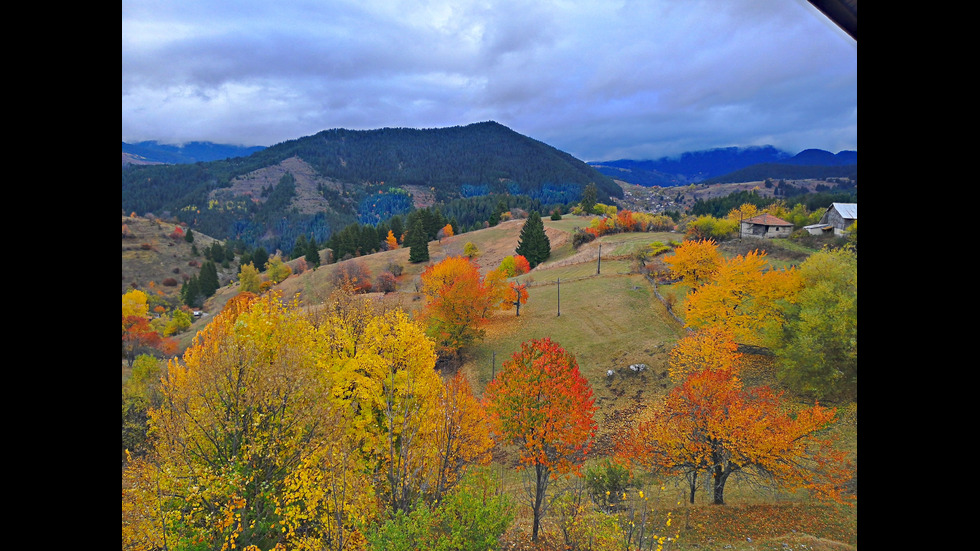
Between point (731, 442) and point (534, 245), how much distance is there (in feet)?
180

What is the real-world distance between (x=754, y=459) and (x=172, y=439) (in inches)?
752

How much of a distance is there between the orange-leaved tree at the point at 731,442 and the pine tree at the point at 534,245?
5126 cm

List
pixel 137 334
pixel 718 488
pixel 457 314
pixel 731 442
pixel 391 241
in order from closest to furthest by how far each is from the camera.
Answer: pixel 731 442 → pixel 718 488 → pixel 457 314 → pixel 137 334 → pixel 391 241

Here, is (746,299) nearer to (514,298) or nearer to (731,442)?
(731,442)

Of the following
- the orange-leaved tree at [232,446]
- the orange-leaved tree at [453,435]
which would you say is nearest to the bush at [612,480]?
the orange-leaved tree at [453,435]

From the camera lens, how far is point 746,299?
29.4 metres

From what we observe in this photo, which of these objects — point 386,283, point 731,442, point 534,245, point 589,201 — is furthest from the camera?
point 589,201

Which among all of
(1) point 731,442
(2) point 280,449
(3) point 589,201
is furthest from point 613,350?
(3) point 589,201

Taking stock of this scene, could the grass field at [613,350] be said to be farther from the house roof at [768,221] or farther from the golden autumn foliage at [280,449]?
the house roof at [768,221]

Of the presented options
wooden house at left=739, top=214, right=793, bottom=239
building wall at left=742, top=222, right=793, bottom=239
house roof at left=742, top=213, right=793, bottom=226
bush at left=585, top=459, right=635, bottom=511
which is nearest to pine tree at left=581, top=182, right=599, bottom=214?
wooden house at left=739, top=214, right=793, bottom=239
